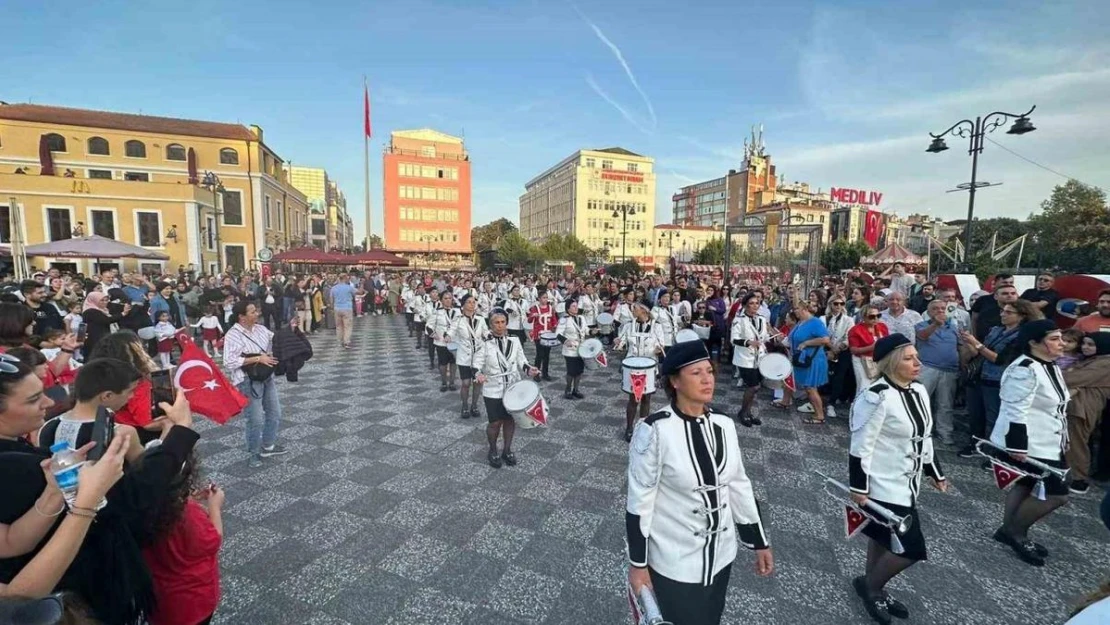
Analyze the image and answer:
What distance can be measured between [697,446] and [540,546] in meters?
2.42

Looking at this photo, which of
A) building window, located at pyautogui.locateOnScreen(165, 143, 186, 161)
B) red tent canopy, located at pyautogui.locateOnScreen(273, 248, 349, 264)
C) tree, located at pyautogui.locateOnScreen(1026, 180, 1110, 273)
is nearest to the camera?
red tent canopy, located at pyautogui.locateOnScreen(273, 248, 349, 264)

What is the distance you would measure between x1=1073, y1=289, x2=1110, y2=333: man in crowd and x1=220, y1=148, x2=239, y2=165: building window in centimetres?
5328

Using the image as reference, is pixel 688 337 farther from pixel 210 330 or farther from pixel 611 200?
pixel 611 200

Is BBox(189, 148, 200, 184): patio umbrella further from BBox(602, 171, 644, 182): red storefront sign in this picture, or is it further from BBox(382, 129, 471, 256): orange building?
BBox(602, 171, 644, 182): red storefront sign

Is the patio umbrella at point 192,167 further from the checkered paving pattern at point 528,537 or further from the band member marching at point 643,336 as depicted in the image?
the band member marching at point 643,336

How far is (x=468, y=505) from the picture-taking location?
4945mm

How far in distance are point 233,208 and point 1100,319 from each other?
5221 cm

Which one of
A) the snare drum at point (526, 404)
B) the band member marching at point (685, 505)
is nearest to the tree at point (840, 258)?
the snare drum at point (526, 404)

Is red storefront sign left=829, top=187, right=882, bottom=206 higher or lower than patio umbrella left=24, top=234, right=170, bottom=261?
higher

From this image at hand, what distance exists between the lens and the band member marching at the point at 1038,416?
3820 millimetres

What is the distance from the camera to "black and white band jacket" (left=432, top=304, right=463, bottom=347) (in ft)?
31.0

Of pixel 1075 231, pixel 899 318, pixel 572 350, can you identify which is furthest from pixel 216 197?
pixel 1075 231

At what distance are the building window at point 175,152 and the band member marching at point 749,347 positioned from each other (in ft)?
169

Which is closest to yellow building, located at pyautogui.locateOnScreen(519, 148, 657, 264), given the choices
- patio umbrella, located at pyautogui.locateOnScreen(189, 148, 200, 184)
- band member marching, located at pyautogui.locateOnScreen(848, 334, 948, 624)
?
patio umbrella, located at pyautogui.locateOnScreen(189, 148, 200, 184)
